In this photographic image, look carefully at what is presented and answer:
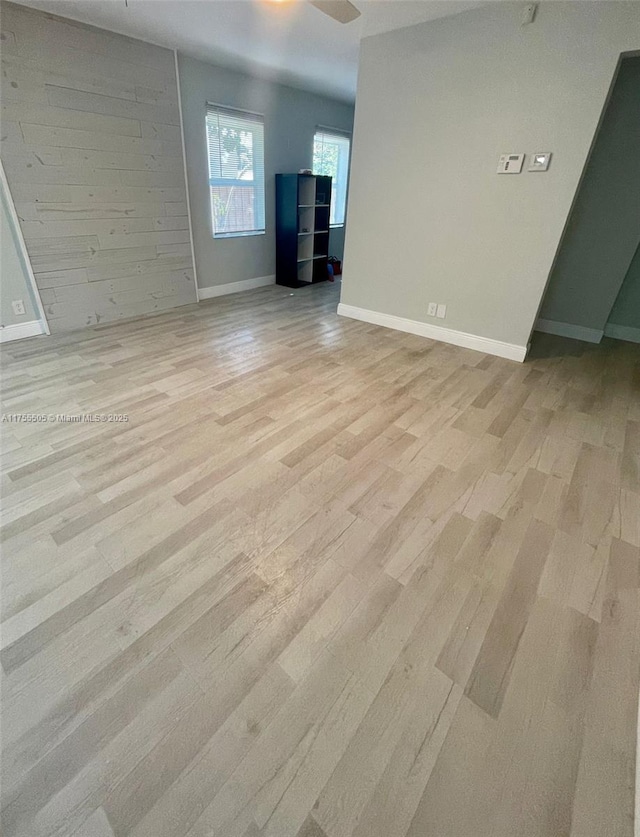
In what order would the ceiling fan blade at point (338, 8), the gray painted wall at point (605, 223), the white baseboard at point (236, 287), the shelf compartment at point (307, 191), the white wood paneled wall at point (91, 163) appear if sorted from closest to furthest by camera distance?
1. the ceiling fan blade at point (338, 8)
2. the white wood paneled wall at point (91, 163)
3. the gray painted wall at point (605, 223)
4. the white baseboard at point (236, 287)
5. the shelf compartment at point (307, 191)

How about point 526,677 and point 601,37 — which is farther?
point 601,37

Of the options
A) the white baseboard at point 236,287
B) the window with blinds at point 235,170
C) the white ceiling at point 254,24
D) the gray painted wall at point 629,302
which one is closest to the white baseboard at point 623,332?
the gray painted wall at point 629,302

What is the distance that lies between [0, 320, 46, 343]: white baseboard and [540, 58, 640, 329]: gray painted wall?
4.82 meters

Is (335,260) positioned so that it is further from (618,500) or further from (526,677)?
(526,677)

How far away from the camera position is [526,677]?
1088 mm

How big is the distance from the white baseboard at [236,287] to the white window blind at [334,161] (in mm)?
1401

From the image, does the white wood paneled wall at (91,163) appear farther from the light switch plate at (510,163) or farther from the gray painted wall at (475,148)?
the light switch plate at (510,163)

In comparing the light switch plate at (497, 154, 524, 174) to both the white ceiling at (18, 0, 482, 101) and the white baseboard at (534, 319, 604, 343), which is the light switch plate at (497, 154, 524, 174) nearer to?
the white ceiling at (18, 0, 482, 101)

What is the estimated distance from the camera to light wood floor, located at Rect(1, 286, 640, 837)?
861 millimetres

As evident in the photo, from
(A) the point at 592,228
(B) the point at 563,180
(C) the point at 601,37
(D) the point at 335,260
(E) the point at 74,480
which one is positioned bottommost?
(E) the point at 74,480

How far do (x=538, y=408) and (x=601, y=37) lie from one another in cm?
222

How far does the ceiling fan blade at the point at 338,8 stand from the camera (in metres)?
2.03

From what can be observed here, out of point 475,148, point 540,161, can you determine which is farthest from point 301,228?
point 540,161

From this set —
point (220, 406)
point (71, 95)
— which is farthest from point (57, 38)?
point (220, 406)
